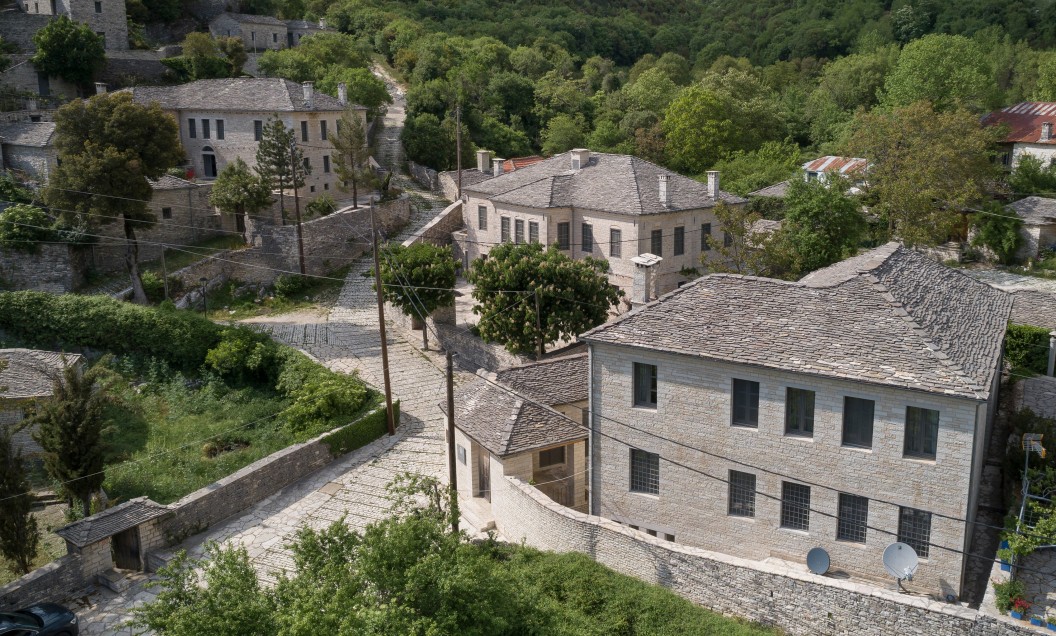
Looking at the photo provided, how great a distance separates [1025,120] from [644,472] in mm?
50317

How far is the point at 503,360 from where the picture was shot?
37.7 m

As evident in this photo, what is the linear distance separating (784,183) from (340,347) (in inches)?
1097

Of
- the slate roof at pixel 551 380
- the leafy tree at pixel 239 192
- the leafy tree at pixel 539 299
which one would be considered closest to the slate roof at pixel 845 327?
the slate roof at pixel 551 380

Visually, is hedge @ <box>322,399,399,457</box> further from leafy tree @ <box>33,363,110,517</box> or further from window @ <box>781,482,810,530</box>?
window @ <box>781,482,810,530</box>

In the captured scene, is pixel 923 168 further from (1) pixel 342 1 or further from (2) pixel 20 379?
(1) pixel 342 1

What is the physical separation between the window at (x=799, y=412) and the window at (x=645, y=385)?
11.5 feet

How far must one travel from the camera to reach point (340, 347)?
134 feet

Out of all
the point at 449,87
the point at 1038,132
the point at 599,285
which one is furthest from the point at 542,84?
the point at 599,285

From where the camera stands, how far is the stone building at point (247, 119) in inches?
2114

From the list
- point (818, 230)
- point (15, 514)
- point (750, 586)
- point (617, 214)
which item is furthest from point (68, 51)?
point (750, 586)

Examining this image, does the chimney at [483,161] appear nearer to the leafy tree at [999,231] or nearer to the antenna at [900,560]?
the leafy tree at [999,231]

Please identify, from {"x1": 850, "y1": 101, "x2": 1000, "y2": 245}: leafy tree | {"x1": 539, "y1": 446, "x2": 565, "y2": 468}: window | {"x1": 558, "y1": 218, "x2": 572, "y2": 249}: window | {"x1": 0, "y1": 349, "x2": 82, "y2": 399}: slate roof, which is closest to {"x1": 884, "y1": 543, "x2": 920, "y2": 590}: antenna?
{"x1": 539, "y1": 446, "x2": 565, "y2": 468}: window

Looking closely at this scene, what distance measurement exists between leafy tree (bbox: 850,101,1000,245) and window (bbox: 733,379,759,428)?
81.6 ft

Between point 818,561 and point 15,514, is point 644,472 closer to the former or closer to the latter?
point 818,561
